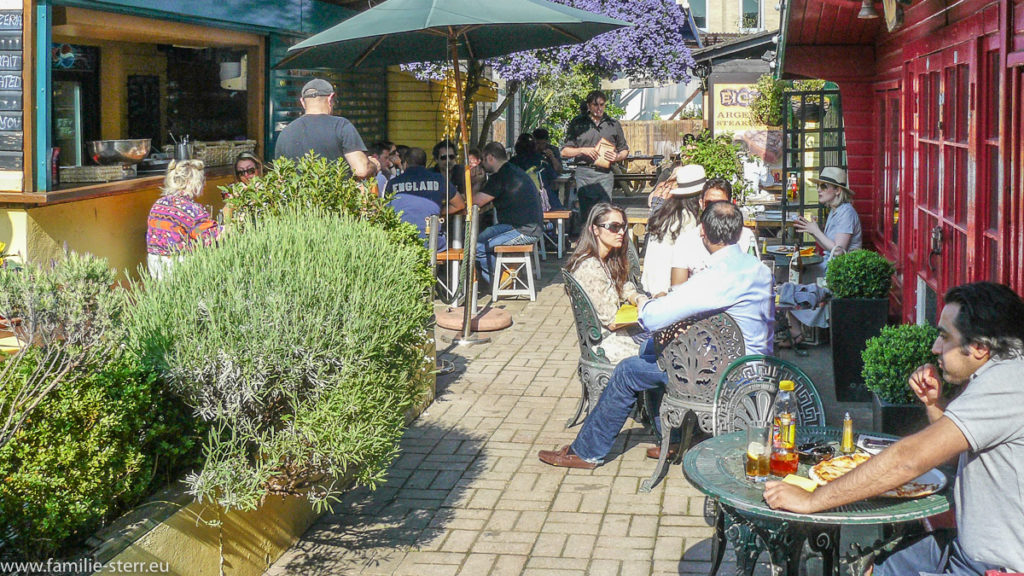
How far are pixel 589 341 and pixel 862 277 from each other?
208cm

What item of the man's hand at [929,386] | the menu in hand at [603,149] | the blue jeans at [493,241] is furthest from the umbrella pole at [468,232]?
the man's hand at [929,386]

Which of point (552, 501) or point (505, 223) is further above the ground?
point (505, 223)

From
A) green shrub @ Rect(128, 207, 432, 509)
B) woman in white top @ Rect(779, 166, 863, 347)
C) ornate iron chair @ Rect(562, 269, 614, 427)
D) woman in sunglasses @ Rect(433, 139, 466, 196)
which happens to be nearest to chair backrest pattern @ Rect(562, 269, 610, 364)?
ornate iron chair @ Rect(562, 269, 614, 427)

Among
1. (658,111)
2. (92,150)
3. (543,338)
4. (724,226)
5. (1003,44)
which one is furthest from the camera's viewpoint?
(658,111)

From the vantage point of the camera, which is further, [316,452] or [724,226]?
[724,226]

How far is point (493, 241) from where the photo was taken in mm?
10812

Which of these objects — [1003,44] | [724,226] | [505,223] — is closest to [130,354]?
[724,226]

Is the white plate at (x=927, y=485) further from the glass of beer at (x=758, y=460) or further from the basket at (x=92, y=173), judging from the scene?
the basket at (x=92, y=173)

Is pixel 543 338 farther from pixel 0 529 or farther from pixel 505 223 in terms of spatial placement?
pixel 0 529

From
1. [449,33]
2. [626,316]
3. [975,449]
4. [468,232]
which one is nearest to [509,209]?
[468,232]

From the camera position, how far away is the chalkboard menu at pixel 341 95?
415 inches

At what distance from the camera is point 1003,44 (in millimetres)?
4895

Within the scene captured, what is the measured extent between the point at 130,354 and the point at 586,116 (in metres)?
10.5

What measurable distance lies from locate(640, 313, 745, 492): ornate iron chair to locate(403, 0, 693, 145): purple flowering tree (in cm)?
801
